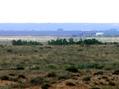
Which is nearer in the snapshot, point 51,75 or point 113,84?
point 113,84

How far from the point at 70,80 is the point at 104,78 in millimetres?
2448

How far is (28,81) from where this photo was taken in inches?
996

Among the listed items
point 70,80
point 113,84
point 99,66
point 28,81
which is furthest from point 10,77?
point 99,66

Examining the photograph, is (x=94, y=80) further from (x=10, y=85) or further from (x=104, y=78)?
(x=10, y=85)

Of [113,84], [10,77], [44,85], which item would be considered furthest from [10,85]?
[113,84]

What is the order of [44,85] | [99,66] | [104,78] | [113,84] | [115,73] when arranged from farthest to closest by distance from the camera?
[99,66] < [115,73] < [104,78] < [113,84] < [44,85]

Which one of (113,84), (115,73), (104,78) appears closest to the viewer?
(113,84)

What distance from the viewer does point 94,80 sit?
25.3 meters

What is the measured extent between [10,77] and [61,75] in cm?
290

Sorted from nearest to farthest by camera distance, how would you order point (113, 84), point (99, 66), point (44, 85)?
point (44, 85), point (113, 84), point (99, 66)

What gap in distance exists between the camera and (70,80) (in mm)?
24719

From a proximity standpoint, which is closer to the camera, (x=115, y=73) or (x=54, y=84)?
(x=54, y=84)

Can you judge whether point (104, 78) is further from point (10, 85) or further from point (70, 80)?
point (10, 85)

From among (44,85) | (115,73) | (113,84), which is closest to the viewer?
(44,85)
